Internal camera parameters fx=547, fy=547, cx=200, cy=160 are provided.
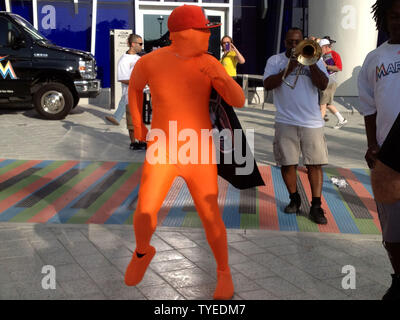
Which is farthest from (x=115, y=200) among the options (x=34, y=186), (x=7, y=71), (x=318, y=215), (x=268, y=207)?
(x=7, y=71)

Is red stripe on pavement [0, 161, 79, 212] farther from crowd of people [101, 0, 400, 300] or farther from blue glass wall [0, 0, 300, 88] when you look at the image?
blue glass wall [0, 0, 300, 88]

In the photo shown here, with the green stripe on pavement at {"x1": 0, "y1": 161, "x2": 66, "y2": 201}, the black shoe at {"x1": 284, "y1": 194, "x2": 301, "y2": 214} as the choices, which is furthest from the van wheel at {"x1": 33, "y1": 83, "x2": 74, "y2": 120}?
the black shoe at {"x1": 284, "y1": 194, "x2": 301, "y2": 214}

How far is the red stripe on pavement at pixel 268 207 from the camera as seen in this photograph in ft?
18.1

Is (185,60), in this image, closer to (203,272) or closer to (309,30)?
(203,272)

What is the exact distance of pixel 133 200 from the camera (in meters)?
6.46

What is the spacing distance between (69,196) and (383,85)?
425 centimetres

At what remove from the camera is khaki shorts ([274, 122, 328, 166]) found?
5559 millimetres

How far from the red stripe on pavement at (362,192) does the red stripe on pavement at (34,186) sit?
3990 mm

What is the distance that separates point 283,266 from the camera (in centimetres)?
438

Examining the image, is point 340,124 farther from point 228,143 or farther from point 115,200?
point 228,143

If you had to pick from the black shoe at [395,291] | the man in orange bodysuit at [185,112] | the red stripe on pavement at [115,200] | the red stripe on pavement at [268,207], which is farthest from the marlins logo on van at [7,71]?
the black shoe at [395,291]

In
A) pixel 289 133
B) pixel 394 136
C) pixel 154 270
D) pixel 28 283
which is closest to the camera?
pixel 394 136

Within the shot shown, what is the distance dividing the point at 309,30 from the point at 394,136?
14541 millimetres

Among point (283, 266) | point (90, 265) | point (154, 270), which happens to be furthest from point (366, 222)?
point (90, 265)
